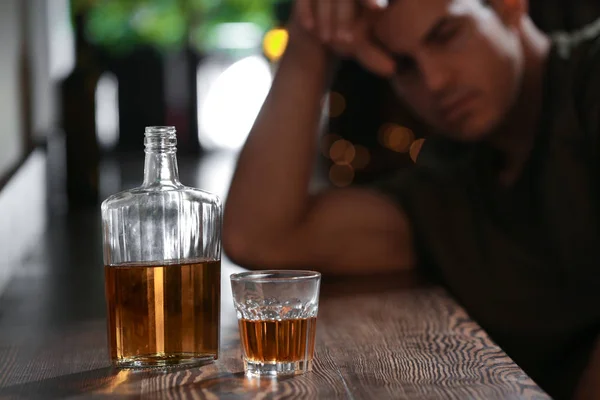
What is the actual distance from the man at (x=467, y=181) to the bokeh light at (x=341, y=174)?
5.36 ft

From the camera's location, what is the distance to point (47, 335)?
1006 millimetres

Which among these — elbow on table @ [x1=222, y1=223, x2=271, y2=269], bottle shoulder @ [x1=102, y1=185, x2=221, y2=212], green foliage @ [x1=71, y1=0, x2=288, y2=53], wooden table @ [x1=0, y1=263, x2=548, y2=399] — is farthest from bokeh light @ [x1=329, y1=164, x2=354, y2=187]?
green foliage @ [x1=71, y1=0, x2=288, y2=53]

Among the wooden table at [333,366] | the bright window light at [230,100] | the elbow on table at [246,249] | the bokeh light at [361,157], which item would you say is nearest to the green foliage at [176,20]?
the bright window light at [230,100]

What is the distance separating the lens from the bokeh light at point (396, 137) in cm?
317

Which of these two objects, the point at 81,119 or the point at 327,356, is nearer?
the point at 327,356

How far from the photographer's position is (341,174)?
3322mm

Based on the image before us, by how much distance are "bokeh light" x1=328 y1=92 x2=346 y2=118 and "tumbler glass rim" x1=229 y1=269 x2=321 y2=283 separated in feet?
8.41

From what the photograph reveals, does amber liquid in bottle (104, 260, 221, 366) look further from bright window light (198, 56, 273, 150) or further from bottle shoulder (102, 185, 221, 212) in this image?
bright window light (198, 56, 273, 150)

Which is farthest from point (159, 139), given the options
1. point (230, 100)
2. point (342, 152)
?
point (230, 100)

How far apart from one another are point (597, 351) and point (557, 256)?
0.21m

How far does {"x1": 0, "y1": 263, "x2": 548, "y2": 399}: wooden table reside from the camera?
729mm

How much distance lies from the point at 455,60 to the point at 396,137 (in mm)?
1790

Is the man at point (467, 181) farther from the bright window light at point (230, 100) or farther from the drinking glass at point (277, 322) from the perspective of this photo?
the bright window light at point (230, 100)

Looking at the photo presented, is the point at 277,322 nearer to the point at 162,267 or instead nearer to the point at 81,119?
the point at 162,267
